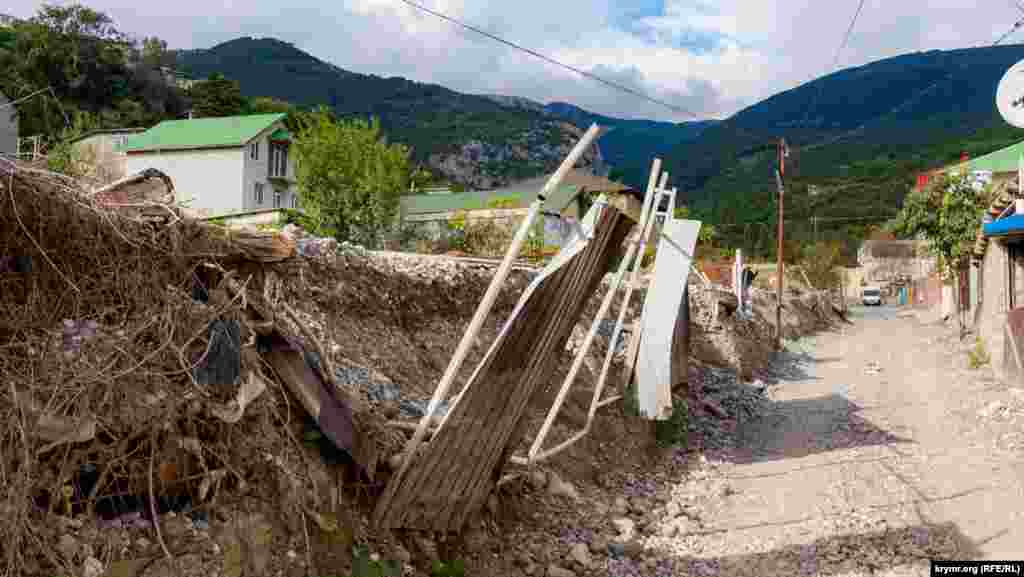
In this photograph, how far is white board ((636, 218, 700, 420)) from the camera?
8.78 meters

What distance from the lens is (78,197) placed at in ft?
10.6

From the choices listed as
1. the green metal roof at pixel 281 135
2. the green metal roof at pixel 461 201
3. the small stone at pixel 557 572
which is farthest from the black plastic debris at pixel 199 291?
the green metal roof at pixel 281 135

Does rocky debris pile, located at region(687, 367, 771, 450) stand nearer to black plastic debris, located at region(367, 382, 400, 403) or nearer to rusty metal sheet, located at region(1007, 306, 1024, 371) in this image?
rusty metal sheet, located at region(1007, 306, 1024, 371)

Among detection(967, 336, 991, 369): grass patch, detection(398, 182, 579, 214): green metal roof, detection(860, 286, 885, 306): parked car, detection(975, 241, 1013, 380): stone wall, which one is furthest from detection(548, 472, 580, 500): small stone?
detection(860, 286, 885, 306): parked car

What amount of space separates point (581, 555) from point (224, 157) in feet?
101

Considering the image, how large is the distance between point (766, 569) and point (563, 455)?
200 centimetres

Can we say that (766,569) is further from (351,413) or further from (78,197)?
(78,197)

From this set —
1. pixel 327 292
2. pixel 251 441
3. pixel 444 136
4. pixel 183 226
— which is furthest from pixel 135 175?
pixel 444 136

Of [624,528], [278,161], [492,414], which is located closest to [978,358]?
[624,528]

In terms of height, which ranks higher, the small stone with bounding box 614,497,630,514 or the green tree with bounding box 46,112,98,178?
the green tree with bounding box 46,112,98,178

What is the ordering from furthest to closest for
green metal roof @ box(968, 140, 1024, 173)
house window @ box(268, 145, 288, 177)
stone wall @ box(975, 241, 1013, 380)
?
1. house window @ box(268, 145, 288, 177)
2. green metal roof @ box(968, 140, 1024, 173)
3. stone wall @ box(975, 241, 1013, 380)

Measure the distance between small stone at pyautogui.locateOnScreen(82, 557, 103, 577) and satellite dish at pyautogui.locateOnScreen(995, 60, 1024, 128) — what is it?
40.3ft

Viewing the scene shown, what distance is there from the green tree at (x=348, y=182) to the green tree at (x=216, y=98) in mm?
30638

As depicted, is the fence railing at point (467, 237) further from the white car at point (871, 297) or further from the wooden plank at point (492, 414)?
the white car at point (871, 297)
